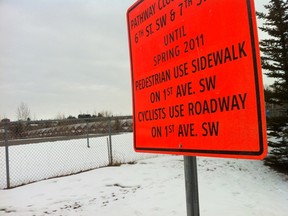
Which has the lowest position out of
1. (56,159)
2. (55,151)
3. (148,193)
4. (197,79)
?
(148,193)

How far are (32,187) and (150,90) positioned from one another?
6054mm

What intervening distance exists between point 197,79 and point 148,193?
16.6ft

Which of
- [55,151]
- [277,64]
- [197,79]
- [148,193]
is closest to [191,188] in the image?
[197,79]

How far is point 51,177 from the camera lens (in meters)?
8.24

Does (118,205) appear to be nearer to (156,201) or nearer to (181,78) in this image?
(156,201)

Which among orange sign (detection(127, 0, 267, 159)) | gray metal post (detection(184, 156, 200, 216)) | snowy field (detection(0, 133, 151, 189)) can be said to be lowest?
snowy field (detection(0, 133, 151, 189))

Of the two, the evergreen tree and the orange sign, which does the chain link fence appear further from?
the orange sign

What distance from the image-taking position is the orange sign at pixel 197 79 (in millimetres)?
1335

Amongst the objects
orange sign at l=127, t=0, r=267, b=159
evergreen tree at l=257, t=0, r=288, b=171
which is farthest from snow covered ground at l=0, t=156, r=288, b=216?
orange sign at l=127, t=0, r=267, b=159

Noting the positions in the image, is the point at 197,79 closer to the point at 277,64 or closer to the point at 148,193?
the point at 148,193

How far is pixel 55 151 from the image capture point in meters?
13.4

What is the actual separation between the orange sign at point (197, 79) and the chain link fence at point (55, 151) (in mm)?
6514

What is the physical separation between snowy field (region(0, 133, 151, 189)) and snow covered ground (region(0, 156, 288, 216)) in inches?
41.8

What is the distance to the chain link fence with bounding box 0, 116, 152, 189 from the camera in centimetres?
870
